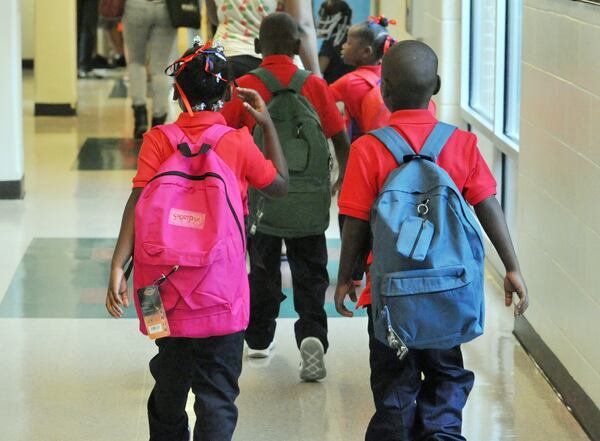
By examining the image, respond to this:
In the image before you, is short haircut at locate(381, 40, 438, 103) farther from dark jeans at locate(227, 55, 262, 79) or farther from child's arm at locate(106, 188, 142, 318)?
dark jeans at locate(227, 55, 262, 79)

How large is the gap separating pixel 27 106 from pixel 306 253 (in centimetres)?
881

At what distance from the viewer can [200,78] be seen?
10.8ft

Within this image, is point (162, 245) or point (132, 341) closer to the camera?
point (162, 245)

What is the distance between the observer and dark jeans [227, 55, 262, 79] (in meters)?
5.42

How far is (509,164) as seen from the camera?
6.14 meters

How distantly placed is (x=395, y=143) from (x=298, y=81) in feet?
4.31

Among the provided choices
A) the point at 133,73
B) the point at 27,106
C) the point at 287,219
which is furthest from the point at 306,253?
the point at 27,106

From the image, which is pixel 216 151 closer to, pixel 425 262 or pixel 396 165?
pixel 396 165

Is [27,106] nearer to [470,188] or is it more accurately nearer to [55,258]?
[55,258]

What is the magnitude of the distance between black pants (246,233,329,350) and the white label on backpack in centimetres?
142

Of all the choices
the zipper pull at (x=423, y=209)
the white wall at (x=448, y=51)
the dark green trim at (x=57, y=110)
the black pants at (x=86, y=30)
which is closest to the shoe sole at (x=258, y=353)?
the zipper pull at (x=423, y=209)

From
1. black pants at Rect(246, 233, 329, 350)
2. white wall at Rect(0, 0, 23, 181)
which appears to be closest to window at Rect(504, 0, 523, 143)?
black pants at Rect(246, 233, 329, 350)

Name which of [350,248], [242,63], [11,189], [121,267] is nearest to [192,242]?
[121,267]

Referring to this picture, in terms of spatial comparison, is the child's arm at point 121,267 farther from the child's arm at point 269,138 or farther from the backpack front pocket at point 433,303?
the backpack front pocket at point 433,303
